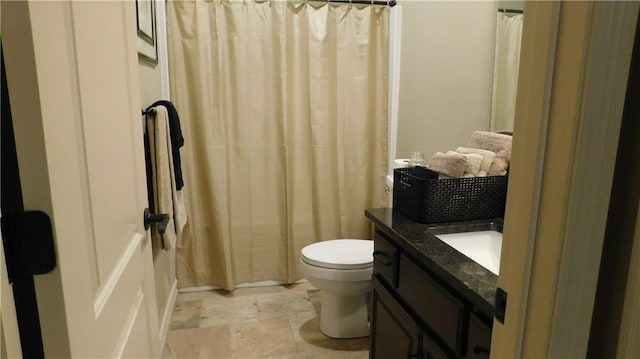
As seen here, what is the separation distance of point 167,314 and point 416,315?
1.59 meters

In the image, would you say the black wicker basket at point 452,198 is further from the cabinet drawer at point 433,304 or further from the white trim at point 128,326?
the white trim at point 128,326

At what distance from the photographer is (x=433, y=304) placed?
1178 millimetres

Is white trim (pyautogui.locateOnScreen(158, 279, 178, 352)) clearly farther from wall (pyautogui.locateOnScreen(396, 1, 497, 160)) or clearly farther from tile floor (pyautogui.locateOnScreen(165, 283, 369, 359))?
wall (pyautogui.locateOnScreen(396, 1, 497, 160))

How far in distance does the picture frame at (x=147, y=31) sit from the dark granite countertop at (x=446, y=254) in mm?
1218

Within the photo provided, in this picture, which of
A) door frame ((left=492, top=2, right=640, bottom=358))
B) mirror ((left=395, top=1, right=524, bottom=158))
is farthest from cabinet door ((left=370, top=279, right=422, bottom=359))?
mirror ((left=395, top=1, right=524, bottom=158))

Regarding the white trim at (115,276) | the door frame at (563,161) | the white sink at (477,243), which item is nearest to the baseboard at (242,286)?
the white sink at (477,243)

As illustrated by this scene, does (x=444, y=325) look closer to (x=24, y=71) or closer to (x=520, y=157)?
(x=520, y=157)

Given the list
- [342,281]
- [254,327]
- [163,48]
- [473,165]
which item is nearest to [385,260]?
[473,165]

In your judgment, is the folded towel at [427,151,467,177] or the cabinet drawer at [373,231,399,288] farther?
the folded towel at [427,151,467,177]

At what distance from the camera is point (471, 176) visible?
1.56m

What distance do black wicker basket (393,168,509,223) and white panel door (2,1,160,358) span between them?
3.03 feet

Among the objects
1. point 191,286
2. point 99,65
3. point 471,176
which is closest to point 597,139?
point 99,65

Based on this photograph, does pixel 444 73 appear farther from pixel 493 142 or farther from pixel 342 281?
pixel 342 281

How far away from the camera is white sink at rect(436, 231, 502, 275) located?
4.51 ft
